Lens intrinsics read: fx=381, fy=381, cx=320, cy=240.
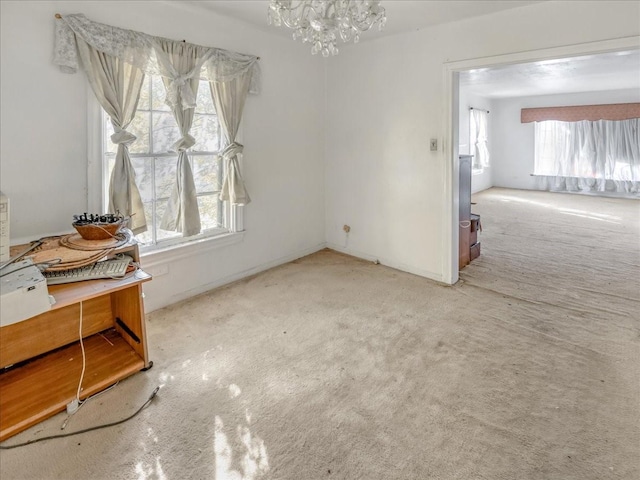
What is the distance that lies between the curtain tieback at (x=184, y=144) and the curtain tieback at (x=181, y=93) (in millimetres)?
228

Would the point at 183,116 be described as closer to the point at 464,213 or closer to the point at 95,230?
the point at 95,230

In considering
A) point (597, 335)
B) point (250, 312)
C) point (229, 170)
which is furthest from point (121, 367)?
point (597, 335)

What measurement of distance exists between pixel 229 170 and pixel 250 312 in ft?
4.19

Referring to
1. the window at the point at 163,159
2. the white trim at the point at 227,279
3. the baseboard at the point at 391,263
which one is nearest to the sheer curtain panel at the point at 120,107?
the window at the point at 163,159

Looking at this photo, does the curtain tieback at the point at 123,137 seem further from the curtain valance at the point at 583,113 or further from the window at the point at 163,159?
the curtain valance at the point at 583,113

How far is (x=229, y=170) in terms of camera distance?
11.2ft

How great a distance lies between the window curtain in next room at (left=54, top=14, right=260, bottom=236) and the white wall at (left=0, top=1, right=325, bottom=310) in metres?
0.10

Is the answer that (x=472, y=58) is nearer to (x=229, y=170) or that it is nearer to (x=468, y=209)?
(x=468, y=209)

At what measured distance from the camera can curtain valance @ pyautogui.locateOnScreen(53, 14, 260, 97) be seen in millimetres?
2375

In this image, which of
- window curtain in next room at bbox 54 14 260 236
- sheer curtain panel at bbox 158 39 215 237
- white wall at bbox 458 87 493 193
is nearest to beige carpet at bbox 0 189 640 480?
sheer curtain panel at bbox 158 39 215 237

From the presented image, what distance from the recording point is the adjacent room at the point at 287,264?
5.70 ft

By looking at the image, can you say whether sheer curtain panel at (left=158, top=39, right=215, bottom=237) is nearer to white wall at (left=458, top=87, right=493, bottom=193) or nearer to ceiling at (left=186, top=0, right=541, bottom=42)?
ceiling at (left=186, top=0, right=541, bottom=42)

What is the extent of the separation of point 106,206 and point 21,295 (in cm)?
127

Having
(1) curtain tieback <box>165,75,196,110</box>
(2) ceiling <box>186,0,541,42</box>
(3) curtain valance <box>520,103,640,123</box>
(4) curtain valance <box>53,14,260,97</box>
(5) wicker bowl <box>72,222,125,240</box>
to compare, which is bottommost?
(5) wicker bowl <box>72,222,125,240</box>
